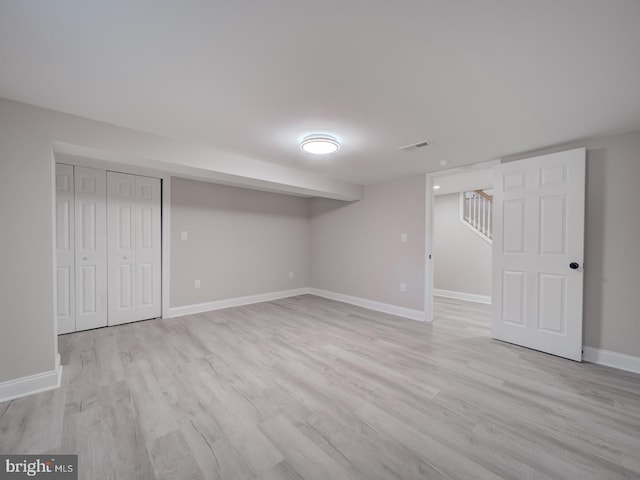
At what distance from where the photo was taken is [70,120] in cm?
219

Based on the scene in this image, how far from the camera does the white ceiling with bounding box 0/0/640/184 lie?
3.89 ft

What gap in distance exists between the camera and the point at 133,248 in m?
3.69

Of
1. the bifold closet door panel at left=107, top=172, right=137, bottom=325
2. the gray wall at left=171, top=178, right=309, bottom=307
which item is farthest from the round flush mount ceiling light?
the bifold closet door panel at left=107, top=172, right=137, bottom=325

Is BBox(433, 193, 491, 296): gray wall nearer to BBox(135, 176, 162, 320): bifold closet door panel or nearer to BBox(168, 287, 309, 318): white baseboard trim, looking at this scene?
BBox(168, 287, 309, 318): white baseboard trim

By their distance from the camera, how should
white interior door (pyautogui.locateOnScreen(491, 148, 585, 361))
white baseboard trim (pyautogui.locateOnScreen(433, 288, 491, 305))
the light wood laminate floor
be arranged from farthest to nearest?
white baseboard trim (pyautogui.locateOnScreen(433, 288, 491, 305)) → white interior door (pyautogui.locateOnScreen(491, 148, 585, 361)) → the light wood laminate floor

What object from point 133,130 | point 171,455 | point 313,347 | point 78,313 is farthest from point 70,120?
point 313,347

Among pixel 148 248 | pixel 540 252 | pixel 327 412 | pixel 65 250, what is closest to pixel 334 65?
pixel 327 412

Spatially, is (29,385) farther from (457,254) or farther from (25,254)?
(457,254)

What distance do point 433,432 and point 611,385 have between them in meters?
1.84

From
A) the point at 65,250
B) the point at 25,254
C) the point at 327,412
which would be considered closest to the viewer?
the point at 327,412

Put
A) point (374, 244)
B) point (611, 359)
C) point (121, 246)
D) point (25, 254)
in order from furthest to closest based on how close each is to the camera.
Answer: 1. point (374, 244)
2. point (121, 246)
3. point (611, 359)
4. point (25, 254)

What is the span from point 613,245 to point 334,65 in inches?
125

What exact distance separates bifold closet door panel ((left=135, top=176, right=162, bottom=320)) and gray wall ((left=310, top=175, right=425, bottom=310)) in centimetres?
297

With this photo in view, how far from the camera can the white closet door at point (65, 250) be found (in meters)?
3.14
